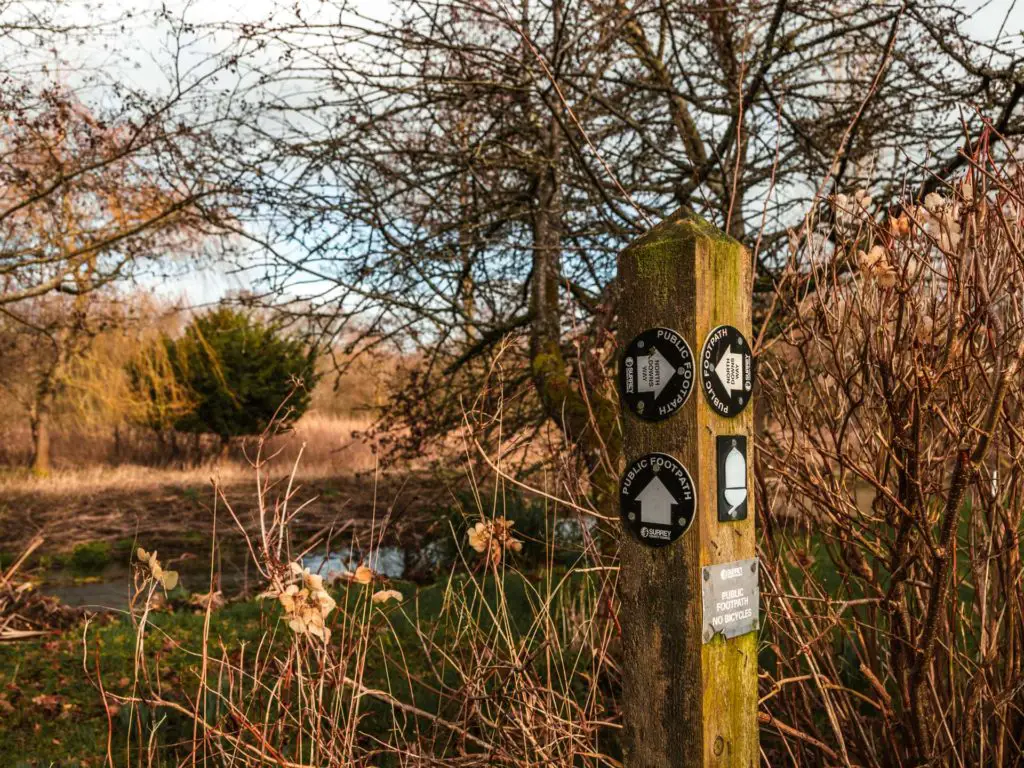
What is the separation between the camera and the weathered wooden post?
1.81 metres

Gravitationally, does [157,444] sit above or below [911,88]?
below

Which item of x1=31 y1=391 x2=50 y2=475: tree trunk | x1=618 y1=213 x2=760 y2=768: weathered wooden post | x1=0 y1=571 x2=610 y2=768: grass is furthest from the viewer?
x1=31 y1=391 x2=50 y2=475: tree trunk

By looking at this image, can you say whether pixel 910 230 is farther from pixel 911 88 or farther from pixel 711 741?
pixel 911 88

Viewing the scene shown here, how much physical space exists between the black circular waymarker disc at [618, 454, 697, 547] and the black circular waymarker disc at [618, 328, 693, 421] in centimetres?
10

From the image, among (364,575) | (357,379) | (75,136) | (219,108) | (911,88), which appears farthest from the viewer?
(357,379)

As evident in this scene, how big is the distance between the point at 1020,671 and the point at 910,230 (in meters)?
1.24

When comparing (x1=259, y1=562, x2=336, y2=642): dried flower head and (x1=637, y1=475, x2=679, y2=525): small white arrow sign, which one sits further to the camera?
(x1=259, y1=562, x2=336, y2=642): dried flower head

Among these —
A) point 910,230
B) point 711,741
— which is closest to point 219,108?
point 910,230

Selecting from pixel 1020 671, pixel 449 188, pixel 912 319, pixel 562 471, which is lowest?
pixel 1020 671

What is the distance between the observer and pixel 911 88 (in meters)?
5.62

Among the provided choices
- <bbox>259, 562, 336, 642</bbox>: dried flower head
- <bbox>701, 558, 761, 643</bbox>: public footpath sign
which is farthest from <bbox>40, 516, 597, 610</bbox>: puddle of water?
<bbox>701, 558, 761, 643</bbox>: public footpath sign

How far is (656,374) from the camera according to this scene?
6.23 ft

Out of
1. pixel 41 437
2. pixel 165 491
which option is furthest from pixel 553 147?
pixel 41 437

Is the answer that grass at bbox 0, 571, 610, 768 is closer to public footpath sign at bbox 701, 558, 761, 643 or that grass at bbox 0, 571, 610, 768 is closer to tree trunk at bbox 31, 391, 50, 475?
public footpath sign at bbox 701, 558, 761, 643
